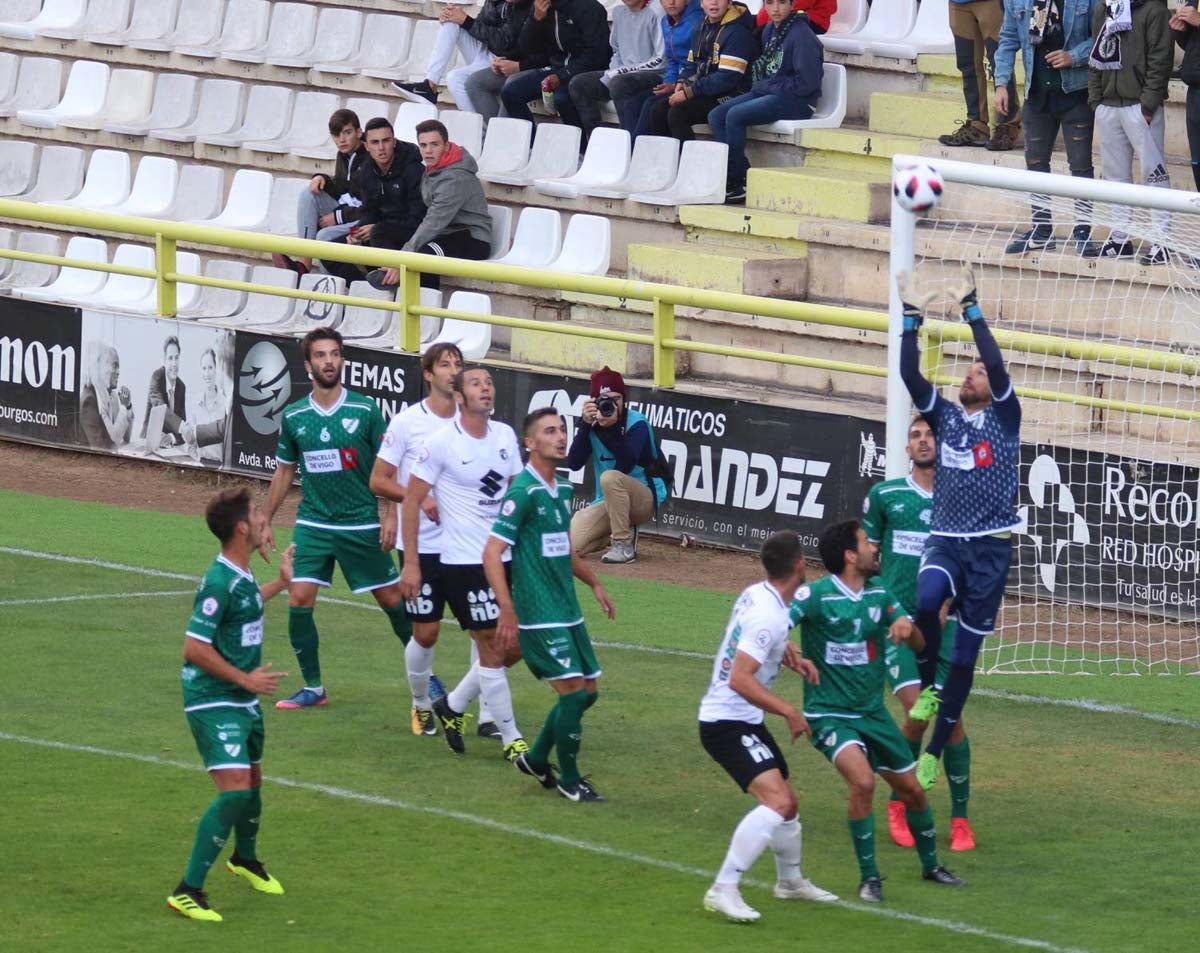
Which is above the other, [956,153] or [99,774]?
[956,153]

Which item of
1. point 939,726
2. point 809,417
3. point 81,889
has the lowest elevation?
point 81,889

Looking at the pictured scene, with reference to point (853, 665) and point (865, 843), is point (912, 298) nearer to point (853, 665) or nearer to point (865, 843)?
point (853, 665)

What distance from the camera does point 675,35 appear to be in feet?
61.4

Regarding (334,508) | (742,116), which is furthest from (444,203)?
(334,508)

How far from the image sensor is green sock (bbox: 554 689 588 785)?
9.56m

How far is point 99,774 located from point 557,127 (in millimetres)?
11000

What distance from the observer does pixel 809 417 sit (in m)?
15.0

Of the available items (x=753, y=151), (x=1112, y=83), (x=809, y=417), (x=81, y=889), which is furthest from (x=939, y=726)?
(x=753, y=151)

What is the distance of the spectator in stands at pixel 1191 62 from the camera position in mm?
15055

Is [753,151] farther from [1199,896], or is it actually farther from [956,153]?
[1199,896]

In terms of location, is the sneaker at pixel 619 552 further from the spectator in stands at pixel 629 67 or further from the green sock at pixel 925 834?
the green sock at pixel 925 834

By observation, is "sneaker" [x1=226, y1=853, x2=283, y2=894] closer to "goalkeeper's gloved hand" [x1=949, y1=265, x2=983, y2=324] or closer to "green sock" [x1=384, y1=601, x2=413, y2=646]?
"green sock" [x1=384, y1=601, x2=413, y2=646]

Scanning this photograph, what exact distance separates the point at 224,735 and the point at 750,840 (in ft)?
6.68

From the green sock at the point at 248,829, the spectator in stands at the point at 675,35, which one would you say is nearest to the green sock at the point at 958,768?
the green sock at the point at 248,829
